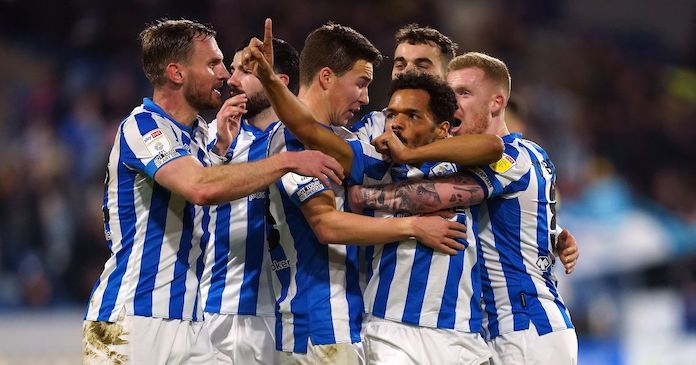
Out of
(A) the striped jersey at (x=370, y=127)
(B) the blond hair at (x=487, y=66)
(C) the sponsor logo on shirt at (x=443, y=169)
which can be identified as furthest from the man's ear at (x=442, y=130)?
(B) the blond hair at (x=487, y=66)

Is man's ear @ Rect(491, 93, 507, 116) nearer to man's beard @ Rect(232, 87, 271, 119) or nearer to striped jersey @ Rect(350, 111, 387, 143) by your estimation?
striped jersey @ Rect(350, 111, 387, 143)

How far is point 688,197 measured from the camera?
1262cm

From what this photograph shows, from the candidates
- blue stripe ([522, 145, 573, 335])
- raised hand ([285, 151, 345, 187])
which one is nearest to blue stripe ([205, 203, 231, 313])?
raised hand ([285, 151, 345, 187])

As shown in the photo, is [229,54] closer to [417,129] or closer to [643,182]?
[643,182]

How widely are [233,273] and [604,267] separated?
24.6 ft

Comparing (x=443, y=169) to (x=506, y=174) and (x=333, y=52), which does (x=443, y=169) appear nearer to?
(x=506, y=174)

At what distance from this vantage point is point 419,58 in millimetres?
5500

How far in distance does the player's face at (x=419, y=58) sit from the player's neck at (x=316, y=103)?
110 centimetres

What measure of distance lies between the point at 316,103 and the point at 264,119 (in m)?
1.00

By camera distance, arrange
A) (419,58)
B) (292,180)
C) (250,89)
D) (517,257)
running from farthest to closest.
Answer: (419,58), (250,89), (517,257), (292,180)

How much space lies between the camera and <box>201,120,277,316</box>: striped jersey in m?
5.03

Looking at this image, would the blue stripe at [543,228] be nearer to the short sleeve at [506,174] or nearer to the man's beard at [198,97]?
the short sleeve at [506,174]

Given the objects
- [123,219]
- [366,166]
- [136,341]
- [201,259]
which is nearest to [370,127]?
[366,166]

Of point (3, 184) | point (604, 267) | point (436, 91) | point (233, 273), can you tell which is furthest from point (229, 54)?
point (436, 91)
